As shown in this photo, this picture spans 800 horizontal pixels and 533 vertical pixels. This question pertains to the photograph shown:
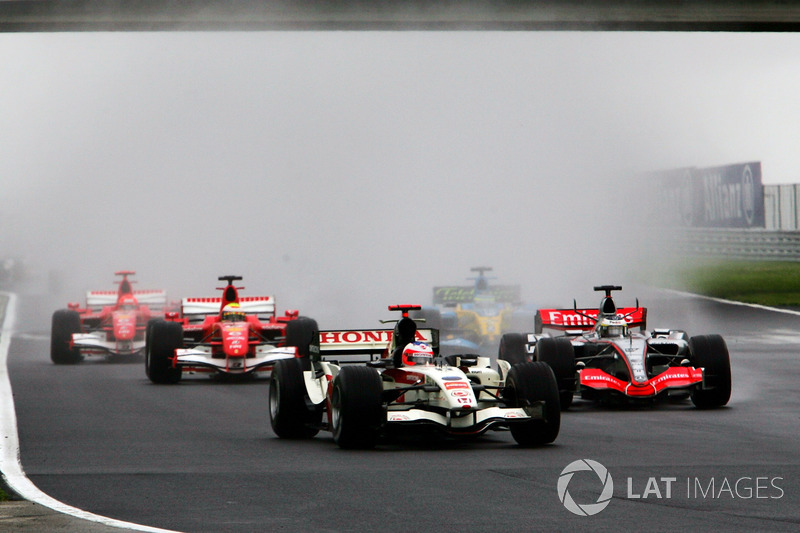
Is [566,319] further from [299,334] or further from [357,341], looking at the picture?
[357,341]

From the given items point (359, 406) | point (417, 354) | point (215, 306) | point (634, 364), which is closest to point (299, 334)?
point (215, 306)

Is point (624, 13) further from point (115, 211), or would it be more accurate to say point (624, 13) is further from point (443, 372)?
point (115, 211)

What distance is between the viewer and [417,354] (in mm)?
13883

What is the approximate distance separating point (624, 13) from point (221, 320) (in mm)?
12401

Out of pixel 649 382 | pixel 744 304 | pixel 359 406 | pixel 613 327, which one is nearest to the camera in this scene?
pixel 359 406

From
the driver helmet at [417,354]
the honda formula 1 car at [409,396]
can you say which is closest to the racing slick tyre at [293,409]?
the honda formula 1 car at [409,396]

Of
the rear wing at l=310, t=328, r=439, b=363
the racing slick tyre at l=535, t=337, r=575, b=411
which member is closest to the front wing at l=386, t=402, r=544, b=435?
the rear wing at l=310, t=328, r=439, b=363

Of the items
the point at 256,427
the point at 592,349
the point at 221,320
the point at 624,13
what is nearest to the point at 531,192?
the point at 624,13

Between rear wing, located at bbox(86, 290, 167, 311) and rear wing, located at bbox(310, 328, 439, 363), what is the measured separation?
43.5 feet

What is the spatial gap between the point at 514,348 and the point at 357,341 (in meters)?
4.39

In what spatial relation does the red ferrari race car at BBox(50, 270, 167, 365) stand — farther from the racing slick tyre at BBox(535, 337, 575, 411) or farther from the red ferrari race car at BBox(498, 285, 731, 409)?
the racing slick tyre at BBox(535, 337, 575, 411)

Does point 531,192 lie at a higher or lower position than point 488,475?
higher

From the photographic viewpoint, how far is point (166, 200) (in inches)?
2105

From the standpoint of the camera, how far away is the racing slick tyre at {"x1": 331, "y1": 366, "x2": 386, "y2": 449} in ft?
41.4
